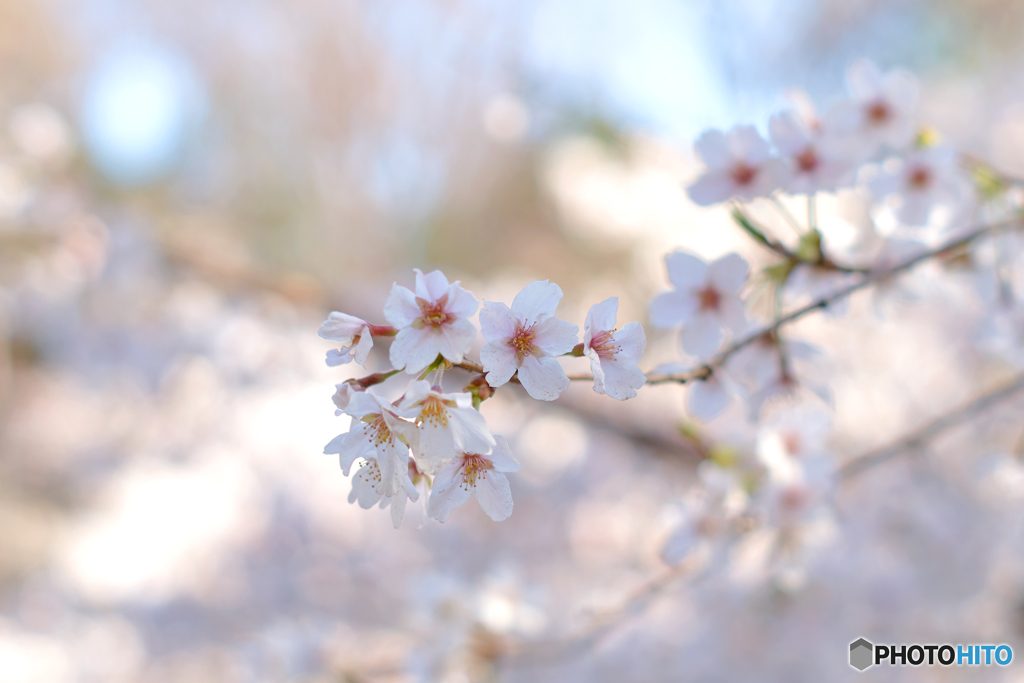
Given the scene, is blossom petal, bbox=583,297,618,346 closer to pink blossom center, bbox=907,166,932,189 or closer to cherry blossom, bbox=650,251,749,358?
cherry blossom, bbox=650,251,749,358

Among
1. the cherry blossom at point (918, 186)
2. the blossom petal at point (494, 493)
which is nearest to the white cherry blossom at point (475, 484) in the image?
the blossom petal at point (494, 493)

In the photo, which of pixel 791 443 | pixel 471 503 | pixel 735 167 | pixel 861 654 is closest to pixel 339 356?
pixel 735 167

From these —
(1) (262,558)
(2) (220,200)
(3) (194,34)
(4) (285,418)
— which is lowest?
(1) (262,558)

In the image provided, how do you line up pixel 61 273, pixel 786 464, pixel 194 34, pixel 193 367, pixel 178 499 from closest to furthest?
1. pixel 786 464
2. pixel 61 273
3. pixel 193 367
4. pixel 178 499
5. pixel 194 34

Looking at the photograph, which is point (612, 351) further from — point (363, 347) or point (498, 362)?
point (363, 347)

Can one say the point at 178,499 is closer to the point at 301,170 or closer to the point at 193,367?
the point at 193,367

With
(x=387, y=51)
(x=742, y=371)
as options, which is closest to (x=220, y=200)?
(x=387, y=51)
